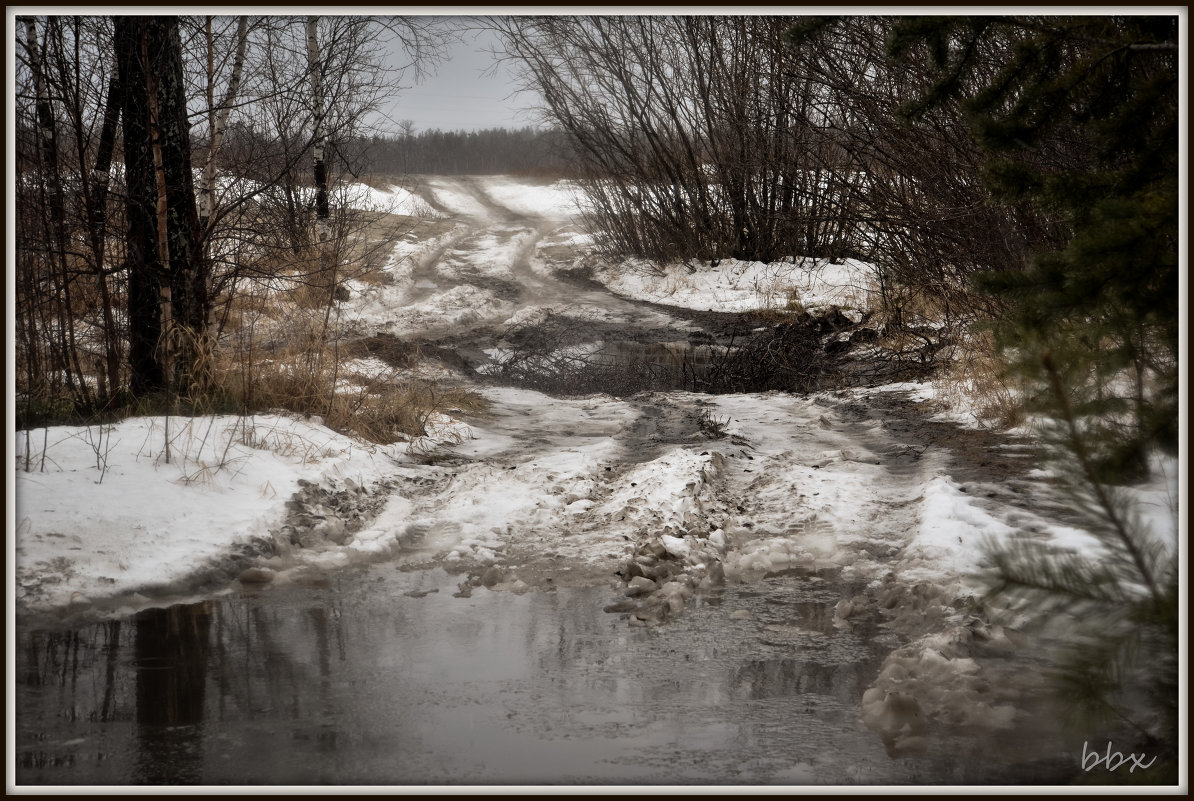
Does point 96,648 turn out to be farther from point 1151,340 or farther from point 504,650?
point 1151,340

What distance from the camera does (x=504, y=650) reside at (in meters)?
3.48

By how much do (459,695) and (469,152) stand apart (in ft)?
84.4

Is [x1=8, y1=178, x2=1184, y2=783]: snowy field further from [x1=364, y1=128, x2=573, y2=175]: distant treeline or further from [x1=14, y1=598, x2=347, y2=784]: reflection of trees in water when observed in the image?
[x1=364, y1=128, x2=573, y2=175]: distant treeline

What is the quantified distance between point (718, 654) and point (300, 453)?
324 centimetres

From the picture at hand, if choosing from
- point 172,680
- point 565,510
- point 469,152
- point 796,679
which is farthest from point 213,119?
point 469,152

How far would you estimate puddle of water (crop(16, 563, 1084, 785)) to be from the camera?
2613mm

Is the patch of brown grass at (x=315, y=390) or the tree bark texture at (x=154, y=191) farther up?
the tree bark texture at (x=154, y=191)

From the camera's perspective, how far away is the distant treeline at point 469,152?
23000 millimetres

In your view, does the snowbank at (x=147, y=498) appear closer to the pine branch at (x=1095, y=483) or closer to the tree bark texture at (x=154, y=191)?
the tree bark texture at (x=154, y=191)

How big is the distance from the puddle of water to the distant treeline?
1887 cm

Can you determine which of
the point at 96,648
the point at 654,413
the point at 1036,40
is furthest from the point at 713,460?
the point at 96,648

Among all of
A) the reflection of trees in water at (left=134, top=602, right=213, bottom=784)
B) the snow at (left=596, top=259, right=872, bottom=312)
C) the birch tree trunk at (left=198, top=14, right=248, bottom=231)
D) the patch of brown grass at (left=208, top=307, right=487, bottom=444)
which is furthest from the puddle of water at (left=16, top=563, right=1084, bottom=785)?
the snow at (left=596, top=259, right=872, bottom=312)

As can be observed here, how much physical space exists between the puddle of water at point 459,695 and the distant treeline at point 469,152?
18.9 metres

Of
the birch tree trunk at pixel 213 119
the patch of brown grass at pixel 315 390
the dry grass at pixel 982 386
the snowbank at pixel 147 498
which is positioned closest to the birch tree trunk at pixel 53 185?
the snowbank at pixel 147 498
